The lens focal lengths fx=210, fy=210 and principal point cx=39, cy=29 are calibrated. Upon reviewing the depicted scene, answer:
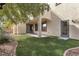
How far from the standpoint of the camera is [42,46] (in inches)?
116

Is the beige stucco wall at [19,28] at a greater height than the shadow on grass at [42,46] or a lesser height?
greater

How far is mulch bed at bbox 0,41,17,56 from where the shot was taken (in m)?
2.96

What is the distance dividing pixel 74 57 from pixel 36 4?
917 mm

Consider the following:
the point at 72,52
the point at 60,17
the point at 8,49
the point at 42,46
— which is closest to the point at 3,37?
the point at 8,49

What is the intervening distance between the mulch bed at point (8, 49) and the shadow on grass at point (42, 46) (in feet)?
0.19

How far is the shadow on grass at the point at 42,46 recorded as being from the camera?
2924mm

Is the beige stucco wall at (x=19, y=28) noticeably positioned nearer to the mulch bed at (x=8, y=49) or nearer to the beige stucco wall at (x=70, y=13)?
the mulch bed at (x=8, y=49)

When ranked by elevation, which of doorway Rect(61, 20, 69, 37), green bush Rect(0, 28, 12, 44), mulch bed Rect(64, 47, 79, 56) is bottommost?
mulch bed Rect(64, 47, 79, 56)

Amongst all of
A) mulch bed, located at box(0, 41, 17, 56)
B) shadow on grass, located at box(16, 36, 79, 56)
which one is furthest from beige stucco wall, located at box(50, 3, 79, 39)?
mulch bed, located at box(0, 41, 17, 56)

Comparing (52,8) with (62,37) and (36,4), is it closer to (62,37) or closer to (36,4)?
(36,4)

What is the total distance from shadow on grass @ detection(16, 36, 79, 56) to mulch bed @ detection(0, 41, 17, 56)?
59 millimetres

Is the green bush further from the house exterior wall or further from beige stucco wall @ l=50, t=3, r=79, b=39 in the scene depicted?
beige stucco wall @ l=50, t=3, r=79, b=39

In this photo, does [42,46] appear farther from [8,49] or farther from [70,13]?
[70,13]

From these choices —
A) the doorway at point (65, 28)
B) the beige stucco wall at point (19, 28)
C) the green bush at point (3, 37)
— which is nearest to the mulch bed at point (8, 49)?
the green bush at point (3, 37)
